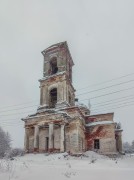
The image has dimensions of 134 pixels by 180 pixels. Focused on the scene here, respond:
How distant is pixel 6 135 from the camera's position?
6053 centimetres

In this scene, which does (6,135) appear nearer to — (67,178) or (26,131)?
(26,131)

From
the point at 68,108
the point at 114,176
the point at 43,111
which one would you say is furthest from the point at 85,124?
the point at 114,176

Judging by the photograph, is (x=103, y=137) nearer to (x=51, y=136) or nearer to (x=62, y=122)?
(x=62, y=122)

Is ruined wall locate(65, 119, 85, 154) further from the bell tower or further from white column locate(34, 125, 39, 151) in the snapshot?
white column locate(34, 125, 39, 151)

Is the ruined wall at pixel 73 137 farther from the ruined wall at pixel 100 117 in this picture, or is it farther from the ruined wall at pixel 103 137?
the ruined wall at pixel 100 117

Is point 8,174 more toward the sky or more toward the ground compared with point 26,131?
more toward the ground

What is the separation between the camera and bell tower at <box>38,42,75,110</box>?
2650 cm

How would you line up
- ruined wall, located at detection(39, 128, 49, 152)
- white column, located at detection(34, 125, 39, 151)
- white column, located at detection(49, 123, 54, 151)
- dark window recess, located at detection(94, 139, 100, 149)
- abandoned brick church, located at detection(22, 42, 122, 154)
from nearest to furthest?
1. white column, located at detection(49, 123, 54, 151)
2. abandoned brick church, located at detection(22, 42, 122, 154)
3. white column, located at detection(34, 125, 39, 151)
4. ruined wall, located at detection(39, 128, 49, 152)
5. dark window recess, located at detection(94, 139, 100, 149)

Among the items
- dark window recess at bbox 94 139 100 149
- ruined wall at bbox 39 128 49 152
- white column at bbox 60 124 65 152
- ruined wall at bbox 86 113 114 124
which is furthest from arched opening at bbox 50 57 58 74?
dark window recess at bbox 94 139 100 149

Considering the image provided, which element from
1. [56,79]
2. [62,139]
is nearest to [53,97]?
[56,79]

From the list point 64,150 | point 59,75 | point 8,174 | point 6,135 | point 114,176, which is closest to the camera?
point 8,174

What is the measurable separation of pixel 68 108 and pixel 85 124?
4.29 m

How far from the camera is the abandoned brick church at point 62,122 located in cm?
2272

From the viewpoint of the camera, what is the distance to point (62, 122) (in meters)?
22.4
